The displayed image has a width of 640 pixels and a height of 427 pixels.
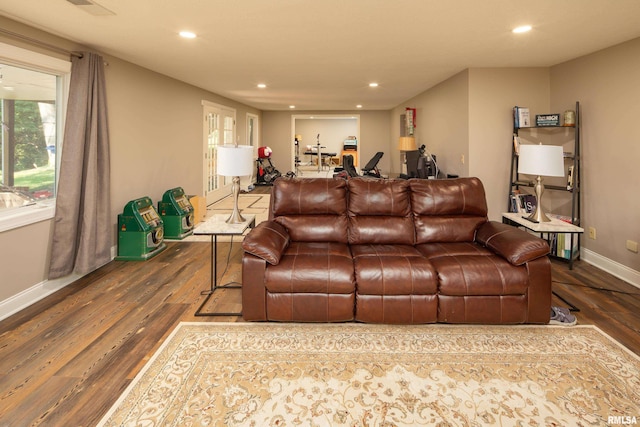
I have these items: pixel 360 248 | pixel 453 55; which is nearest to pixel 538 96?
pixel 453 55

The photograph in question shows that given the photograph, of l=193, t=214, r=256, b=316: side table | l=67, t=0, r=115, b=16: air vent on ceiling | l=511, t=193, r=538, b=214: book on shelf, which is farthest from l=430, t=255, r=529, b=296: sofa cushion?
l=67, t=0, r=115, b=16: air vent on ceiling

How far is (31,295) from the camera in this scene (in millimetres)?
2949

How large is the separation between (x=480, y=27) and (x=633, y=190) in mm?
2181

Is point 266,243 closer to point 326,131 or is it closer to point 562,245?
point 562,245

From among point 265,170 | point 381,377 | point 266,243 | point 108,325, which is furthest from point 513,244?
point 265,170

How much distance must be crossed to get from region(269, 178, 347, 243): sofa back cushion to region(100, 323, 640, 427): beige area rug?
810mm

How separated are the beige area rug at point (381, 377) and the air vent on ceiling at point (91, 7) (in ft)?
7.82

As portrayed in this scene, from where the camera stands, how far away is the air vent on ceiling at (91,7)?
248 centimetres

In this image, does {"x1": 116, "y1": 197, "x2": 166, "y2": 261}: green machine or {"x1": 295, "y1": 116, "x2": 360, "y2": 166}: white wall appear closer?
{"x1": 116, "y1": 197, "x2": 166, "y2": 261}: green machine

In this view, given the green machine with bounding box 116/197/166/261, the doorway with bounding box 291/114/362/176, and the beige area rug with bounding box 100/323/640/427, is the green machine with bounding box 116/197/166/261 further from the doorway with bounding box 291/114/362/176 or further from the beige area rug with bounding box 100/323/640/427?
the doorway with bounding box 291/114/362/176

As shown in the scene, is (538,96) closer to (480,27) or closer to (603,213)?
(603,213)

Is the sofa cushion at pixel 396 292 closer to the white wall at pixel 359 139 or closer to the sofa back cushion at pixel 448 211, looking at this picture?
the sofa back cushion at pixel 448 211

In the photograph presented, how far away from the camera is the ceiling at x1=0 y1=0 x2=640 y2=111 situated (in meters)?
2.59

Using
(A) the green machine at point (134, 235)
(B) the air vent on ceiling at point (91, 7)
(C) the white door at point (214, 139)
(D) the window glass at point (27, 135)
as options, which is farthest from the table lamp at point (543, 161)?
(C) the white door at point (214, 139)
